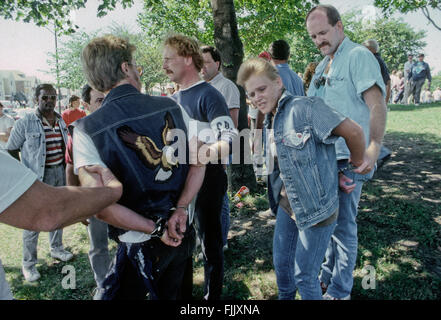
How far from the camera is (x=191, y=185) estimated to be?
1933 mm

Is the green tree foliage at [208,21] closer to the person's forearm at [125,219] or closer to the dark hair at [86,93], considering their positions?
the dark hair at [86,93]

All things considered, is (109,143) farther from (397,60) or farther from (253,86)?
(397,60)

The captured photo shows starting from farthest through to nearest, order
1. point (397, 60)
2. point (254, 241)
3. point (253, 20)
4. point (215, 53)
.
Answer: point (397, 60), point (253, 20), point (254, 241), point (215, 53)

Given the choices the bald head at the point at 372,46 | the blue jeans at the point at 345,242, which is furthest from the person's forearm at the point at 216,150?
the bald head at the point at 372,46

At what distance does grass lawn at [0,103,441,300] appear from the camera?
3033 mm

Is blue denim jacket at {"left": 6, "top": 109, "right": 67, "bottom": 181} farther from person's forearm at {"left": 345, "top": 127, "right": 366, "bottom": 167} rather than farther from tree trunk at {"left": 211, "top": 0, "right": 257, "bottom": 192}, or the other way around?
person's forearm at {"left": 345, "top": 127, "right": 366, "bottom": 167}

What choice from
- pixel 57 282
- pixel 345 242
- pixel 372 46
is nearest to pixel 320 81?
pixel 345 242

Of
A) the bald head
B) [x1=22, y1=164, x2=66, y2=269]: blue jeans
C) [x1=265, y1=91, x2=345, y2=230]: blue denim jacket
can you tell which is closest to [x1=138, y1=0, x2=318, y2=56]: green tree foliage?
the bald head

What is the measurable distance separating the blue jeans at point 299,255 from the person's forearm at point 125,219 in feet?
3.52

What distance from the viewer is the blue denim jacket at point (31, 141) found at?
3.83m

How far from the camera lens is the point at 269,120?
2383 mm

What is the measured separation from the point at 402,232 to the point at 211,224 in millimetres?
2865

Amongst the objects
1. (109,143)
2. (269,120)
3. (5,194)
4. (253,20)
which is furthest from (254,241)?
(253,20)
